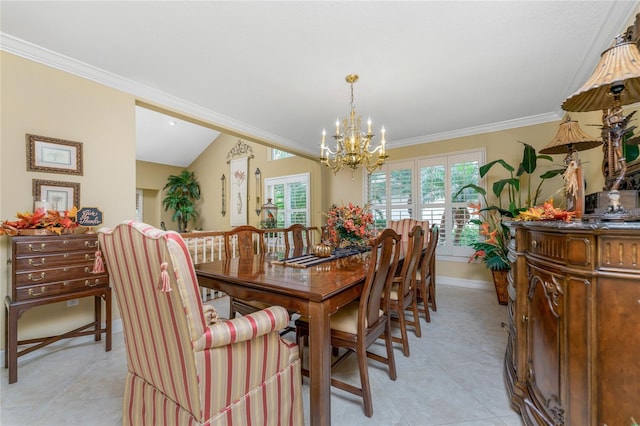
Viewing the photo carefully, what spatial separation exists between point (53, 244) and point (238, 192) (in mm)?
5122

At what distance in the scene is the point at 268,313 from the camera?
3.95 ft

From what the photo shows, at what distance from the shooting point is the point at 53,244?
6.64 ft

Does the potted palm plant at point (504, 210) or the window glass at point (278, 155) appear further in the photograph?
the window glass at point (278, 155)

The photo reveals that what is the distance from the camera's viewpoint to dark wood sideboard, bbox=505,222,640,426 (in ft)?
2.90

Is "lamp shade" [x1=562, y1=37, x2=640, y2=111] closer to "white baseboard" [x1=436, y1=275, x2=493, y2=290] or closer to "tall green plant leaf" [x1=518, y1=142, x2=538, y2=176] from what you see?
"tall green plant leaf" [x1=518, y1=142, x2=538, y2=176]

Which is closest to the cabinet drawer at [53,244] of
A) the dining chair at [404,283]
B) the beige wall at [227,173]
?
the dining chair at [404,283]

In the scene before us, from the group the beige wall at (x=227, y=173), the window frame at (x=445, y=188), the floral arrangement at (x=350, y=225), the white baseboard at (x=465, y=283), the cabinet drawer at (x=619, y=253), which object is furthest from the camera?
the beige wall at (x=227, y=173)

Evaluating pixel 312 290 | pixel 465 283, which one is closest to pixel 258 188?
pixel 465 283

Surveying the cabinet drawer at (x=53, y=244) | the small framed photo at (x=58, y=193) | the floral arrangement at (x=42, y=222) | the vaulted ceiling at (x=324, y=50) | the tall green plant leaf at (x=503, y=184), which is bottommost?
the cabinet drawer at (x=53, y=244)

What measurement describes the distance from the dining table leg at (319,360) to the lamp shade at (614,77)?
148 cm

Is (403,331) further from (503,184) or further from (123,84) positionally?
(123,84)

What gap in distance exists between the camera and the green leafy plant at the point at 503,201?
3.39 metres

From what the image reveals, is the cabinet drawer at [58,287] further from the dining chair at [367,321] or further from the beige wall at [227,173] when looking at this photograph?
the beige wall at [227,173]

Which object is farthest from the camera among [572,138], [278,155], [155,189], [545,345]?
[155,189]
